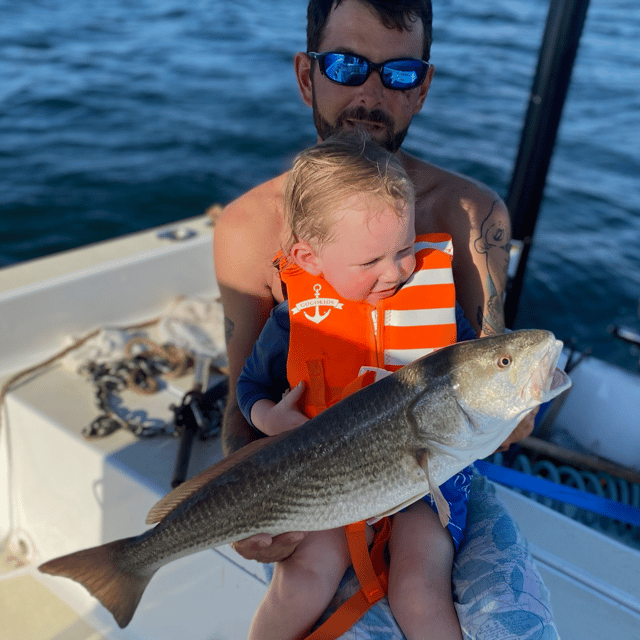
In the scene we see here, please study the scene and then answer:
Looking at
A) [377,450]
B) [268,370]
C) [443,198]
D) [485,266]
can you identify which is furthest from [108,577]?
[443,198]

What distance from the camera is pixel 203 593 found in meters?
2.76

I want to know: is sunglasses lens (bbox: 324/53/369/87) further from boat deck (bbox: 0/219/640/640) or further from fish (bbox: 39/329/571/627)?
boat deck (bbox: 0/219/640/640)

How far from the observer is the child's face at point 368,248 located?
2.01 meters

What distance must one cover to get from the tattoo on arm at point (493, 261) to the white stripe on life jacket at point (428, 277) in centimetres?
36

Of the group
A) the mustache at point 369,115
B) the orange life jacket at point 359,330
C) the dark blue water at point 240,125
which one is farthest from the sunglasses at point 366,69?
the dark blue water at point 240,125

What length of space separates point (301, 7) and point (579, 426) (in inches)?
734

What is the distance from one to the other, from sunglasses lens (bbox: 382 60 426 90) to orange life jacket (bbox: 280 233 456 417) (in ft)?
2.52

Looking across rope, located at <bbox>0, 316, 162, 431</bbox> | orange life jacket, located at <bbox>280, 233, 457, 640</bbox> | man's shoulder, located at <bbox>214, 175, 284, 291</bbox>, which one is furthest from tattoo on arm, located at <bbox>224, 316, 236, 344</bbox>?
rope, located at <bbox>0, 316, 162, 431</bbox>

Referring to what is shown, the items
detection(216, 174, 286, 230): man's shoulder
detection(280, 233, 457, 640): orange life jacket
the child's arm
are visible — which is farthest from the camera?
detection(216, 174, 286, 230): man's shoulder

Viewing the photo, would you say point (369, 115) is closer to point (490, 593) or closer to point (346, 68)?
point (346, 68)

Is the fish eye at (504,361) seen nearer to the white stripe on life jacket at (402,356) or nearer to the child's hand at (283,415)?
the white stripe on life jacket at (402,356)

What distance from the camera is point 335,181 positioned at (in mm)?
2061

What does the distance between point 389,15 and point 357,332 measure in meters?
1.23

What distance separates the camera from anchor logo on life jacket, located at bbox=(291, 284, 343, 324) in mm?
2230
